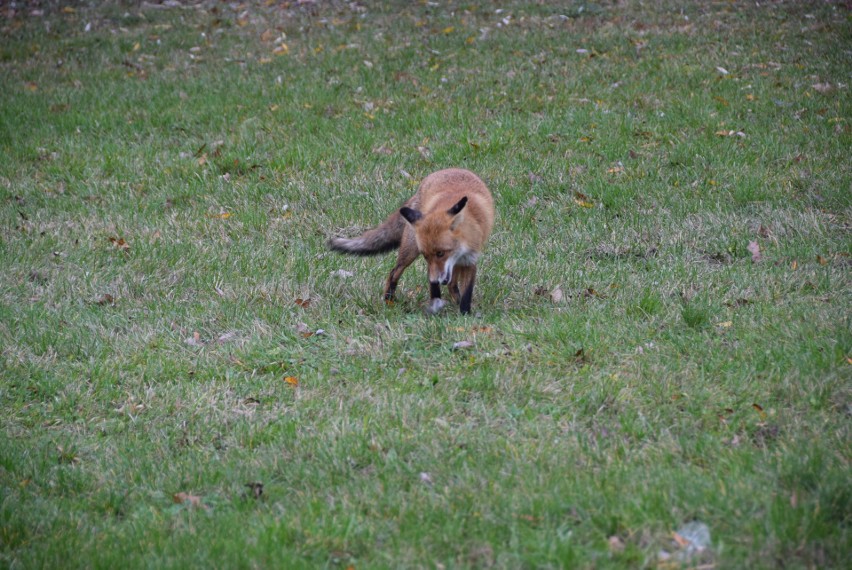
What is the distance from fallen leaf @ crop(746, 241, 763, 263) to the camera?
8102 millimetres

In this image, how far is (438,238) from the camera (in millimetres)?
6832

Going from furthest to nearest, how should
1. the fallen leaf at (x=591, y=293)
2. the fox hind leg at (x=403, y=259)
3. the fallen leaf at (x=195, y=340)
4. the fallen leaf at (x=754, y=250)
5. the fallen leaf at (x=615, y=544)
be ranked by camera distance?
the fallen leaf at (x=754, y=250), the fox hind leg at (x=403, y=259), the fallen leaf at (x=591, y=293), the fallen leaf at (x=195, y=340), the fallen leaf at (x=615, y=544)

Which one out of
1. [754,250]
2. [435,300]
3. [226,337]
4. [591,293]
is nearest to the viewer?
[226,337]

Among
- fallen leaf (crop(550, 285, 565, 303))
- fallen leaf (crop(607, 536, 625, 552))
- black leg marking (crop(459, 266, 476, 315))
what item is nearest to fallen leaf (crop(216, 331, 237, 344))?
black leg marking (crop(459, 266, 476, 315))

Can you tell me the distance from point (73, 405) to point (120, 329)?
1304 millimetres

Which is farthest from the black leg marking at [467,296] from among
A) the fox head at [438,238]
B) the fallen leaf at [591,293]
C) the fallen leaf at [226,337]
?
the fallen leaf at [226,337]

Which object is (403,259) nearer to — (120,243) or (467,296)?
(467,296)

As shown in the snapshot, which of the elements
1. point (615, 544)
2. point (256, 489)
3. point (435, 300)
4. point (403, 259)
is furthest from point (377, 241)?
point (615, 544)

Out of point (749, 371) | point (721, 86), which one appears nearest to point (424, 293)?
point (749, 371)

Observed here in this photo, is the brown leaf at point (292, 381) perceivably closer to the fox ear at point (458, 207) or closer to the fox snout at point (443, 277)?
the fox snout at point (443, 277)

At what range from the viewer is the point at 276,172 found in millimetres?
11008

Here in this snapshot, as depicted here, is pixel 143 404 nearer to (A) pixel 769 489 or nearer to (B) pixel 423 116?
(A) pixel 769 489

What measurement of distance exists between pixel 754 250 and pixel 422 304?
10.9ft

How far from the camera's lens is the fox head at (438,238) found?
270 inches
